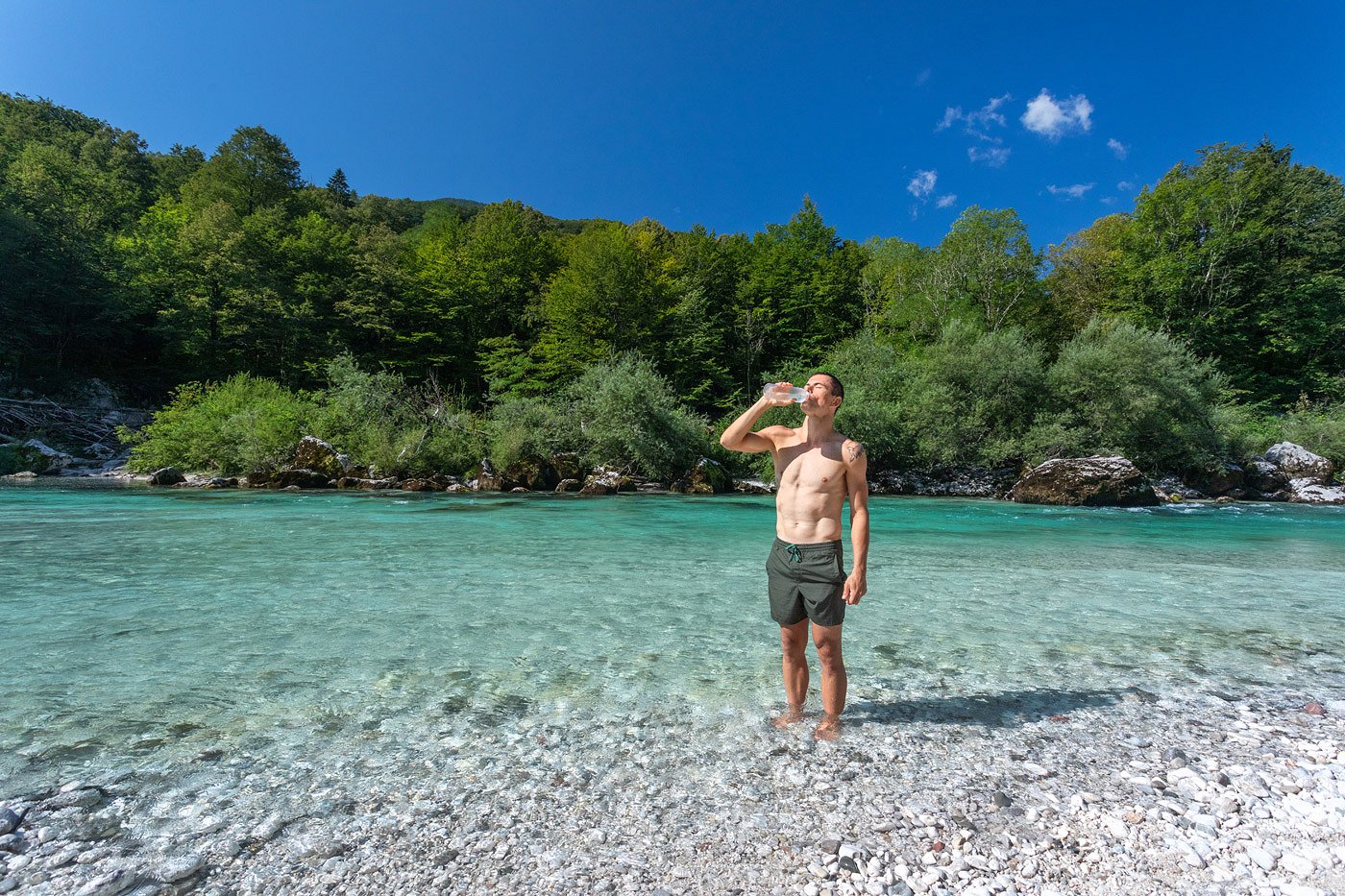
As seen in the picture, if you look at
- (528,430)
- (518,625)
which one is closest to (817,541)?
(518,625)

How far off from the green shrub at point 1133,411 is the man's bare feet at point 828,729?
25860 mm

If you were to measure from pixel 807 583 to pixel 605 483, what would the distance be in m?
20.9

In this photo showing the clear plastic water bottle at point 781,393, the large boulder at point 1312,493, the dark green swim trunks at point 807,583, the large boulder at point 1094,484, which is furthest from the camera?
the large boulder at point 1312,493

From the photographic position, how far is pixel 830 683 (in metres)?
3.50

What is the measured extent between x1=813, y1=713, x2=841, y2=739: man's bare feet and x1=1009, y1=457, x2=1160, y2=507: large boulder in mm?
21673

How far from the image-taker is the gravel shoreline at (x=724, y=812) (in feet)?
7.31

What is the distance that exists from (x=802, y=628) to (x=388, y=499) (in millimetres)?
18524

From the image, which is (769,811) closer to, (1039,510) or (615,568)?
(615,568)

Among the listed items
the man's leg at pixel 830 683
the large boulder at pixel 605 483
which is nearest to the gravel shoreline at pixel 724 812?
the man's leg at pixel 830 683

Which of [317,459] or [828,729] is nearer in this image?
[828,729]

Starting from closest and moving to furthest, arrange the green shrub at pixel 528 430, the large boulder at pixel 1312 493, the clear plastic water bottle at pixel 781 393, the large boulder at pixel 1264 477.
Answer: the clear plastic water bottle at pixel 781 393, the large boulder at pixel 1312 493, the large boulder at pixel 1264 477, the green shrub at pixel 528 430

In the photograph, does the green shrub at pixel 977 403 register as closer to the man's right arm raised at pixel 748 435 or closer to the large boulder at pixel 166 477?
the man's right arm raised at pixel 748 435

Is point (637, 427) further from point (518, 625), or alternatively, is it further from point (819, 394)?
point (819, 394)

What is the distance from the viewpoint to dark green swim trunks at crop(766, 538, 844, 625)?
3270 millimetres
